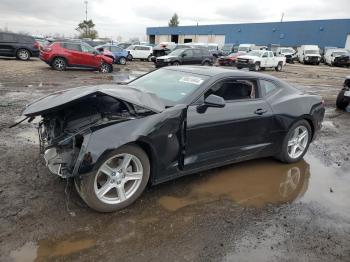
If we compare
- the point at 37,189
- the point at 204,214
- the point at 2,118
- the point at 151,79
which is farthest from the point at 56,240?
the point at 2,118

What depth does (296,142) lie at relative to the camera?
18.0 ft

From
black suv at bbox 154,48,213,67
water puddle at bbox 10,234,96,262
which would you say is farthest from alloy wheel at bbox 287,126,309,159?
black suv at bbox 154,48,213,67

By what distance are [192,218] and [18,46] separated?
22.8m

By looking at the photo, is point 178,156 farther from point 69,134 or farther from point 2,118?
point 2,118

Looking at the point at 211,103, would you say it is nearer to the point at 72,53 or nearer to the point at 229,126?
the point at 229,126

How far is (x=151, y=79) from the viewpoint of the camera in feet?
16.5

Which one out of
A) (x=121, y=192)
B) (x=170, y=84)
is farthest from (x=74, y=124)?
(x=170, y=84)

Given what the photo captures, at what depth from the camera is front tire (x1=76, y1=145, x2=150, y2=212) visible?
337cm

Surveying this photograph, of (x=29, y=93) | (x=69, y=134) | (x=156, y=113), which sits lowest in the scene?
(x=29, y=93)

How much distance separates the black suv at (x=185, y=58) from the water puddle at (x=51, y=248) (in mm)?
19848

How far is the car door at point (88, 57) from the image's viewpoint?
1817 cm

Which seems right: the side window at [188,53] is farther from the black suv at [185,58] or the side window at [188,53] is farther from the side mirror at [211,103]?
the side mirror at [211,103]

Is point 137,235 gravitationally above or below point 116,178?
below

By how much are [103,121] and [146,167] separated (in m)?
0.68
